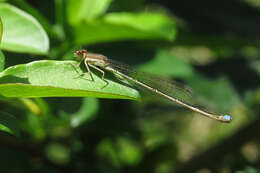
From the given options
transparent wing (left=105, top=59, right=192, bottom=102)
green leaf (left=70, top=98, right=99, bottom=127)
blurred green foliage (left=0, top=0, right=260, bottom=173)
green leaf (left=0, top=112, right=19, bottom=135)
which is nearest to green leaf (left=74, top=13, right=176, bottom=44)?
blurred green foliage (left=0, top=0, right=260, bottom=173)

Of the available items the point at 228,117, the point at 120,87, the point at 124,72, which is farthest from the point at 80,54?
the point at 228,117

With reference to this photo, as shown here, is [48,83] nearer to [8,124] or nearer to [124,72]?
[8,124]

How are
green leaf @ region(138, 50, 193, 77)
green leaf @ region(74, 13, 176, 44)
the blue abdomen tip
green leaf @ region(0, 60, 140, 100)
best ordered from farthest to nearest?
green leaf @ region(138, 50, 193, 77) → the blue abdomen tip → green leaf @ region(74, 13, 176, 44) → green leaf @ region(0, 60, 140, 100)

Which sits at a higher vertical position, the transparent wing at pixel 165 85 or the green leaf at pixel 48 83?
the green leaf at pixel 48 83

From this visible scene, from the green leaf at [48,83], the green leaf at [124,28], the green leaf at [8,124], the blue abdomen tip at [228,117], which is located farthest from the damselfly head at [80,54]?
the blue abdomen tip at [228,117]

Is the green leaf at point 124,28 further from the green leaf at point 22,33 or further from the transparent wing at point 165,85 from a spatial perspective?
the green leaf at point 22,33

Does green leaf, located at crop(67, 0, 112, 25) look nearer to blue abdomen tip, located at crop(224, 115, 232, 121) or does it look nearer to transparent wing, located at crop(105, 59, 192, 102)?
transparent wing, located at crop(105, 59, 192, 102)

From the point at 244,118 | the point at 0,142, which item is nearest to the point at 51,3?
the point at 0,142
